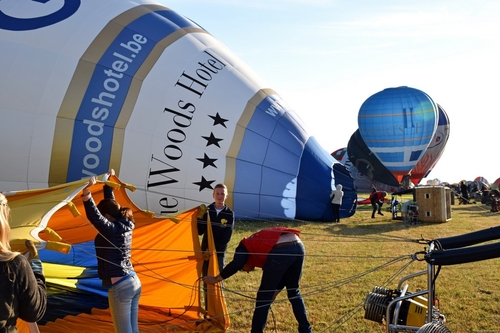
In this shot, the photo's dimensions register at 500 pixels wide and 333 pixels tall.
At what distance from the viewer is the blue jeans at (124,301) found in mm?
3469

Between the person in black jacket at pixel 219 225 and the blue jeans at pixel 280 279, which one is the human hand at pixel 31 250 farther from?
the person in black jacket at pixel 219 225

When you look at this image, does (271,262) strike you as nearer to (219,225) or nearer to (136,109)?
(219,225)

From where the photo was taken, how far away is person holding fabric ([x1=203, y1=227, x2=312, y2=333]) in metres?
3.83

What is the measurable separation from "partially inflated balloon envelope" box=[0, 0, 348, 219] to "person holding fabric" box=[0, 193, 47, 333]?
4.98 meters

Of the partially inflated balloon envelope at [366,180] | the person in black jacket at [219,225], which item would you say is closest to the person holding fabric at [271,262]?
the person in black jacket at [219,225]

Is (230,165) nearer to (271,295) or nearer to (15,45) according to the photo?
(15,45)

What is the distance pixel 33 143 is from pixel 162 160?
154 cm

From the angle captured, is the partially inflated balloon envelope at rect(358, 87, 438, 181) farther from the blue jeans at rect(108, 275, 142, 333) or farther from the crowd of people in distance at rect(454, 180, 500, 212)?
the blue jeans at rect(108, 275, 142, 333)

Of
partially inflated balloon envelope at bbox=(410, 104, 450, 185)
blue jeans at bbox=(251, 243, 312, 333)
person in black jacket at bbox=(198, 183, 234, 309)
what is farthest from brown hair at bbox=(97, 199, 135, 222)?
partially inflated balloon envelope at bbox=(410, 104, 450, 185)

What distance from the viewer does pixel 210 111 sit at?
7.63 meters

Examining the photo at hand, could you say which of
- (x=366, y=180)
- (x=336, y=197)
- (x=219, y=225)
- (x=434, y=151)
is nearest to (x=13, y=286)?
(x=219, y=225)

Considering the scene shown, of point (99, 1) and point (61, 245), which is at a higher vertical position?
point (99, 1)

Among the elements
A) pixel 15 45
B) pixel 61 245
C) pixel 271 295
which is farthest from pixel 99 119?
pixel 61 245

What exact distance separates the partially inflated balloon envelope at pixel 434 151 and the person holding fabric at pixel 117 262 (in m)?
27.8
